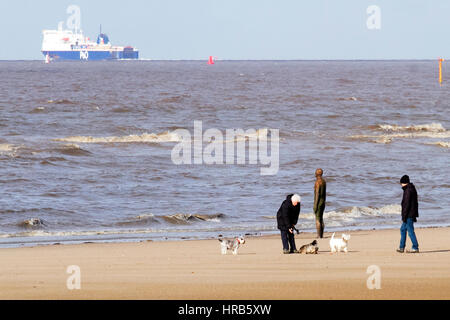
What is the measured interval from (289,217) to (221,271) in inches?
70.2

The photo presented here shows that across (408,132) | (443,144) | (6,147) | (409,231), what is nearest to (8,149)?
(6,147)

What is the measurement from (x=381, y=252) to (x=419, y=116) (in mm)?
43112

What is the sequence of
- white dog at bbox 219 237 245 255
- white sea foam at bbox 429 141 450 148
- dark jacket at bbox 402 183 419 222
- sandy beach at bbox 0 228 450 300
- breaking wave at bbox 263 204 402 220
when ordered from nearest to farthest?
1. sandy beach at bbox 0 228 450 300
2. dark jacket at bbox 402 183 419 222
3. white dog at bbox 219 237 245 255
4. breaking wave at bbox 263 204 402 220
5. white sea foam at bbox 429 141 450 148

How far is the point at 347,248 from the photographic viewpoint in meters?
13.6

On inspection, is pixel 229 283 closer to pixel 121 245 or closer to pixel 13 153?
pixel 121 245

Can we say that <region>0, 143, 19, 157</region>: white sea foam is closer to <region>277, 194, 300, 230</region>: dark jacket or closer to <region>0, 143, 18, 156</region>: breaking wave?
<region>0, 143, 18, 156</region>: breaking wave

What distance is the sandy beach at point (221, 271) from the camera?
9820 millimetres

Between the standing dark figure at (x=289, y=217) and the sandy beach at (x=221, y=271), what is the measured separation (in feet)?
0.81

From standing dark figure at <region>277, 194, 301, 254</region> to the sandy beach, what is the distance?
25cm

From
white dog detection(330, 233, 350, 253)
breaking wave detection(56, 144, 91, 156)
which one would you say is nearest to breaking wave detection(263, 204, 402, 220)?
white dog detection(330, 233, 350, 253)

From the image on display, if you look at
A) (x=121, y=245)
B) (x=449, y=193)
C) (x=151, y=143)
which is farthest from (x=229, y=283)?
(x=151, y=143)

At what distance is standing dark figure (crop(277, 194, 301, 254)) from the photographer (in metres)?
12.6

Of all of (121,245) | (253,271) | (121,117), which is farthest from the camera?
(121,117)
